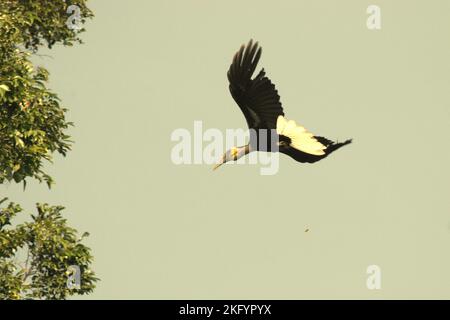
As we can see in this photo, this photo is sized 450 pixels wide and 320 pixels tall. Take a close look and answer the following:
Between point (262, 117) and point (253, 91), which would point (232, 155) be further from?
point (253, 91)

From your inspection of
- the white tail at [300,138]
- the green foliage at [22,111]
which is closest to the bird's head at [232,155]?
the white tail at [300,138]

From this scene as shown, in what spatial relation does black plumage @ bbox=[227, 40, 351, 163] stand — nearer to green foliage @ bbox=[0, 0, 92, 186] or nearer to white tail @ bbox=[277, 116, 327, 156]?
white tail @ bbox=[277, 116, 327, 156]

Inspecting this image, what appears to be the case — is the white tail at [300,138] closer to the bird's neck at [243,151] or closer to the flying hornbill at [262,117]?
the flying hornbill at [262,117]

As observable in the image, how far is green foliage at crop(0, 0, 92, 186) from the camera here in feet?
83.3

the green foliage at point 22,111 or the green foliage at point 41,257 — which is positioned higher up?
the green foliage at point 22,111

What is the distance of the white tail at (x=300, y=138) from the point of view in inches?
928

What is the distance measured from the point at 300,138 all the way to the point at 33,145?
561 centimetres

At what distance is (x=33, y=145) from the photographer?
26.0 metres

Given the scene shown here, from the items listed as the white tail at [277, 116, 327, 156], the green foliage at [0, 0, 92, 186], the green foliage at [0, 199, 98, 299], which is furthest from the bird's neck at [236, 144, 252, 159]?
the green foliage at [0, 199, 98, 299]

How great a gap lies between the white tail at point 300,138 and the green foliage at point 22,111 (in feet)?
16.5

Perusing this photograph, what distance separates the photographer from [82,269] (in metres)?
28.8

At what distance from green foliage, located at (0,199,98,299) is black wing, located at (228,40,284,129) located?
597cm

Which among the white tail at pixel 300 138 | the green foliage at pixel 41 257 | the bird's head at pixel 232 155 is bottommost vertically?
the green foliage at pixel 41 257
